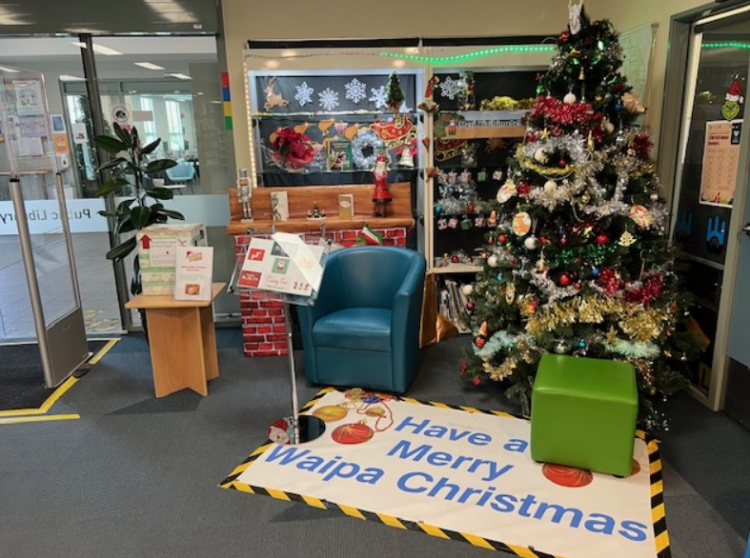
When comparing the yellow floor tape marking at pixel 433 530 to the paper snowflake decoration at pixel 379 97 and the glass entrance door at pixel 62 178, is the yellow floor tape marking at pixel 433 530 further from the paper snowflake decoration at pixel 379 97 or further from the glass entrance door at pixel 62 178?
the glass entrance door at pixel 62 178

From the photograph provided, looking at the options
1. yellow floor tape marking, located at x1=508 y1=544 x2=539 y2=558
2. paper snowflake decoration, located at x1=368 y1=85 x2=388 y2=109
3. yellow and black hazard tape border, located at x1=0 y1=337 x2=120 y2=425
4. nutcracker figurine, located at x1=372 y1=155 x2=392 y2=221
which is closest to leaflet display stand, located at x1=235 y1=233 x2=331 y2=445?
yellow floor tape marking, located at x1=508 y1=544 x2=539 y2=558

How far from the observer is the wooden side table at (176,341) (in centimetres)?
347

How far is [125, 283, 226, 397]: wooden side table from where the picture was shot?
3.47 meters

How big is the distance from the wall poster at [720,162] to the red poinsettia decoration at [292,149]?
107 inches

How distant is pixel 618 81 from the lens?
298 cm

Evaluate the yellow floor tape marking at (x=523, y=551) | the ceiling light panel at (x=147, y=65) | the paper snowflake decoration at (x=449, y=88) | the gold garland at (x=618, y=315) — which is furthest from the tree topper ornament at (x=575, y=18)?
the ceiling light panel at (x=147, y=65)

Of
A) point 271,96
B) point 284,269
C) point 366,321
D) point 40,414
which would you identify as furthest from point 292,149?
point 40,414

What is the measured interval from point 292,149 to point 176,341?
1758 millimetres

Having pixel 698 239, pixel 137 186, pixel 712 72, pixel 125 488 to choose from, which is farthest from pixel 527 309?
pixel 137 186

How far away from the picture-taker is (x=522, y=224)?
3.06 metres

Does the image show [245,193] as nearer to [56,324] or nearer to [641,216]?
[56,324]

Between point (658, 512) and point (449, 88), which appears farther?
point (449, 88)

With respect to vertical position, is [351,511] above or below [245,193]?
below

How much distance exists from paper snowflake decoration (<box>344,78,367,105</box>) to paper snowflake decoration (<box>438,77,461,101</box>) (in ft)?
2.05
